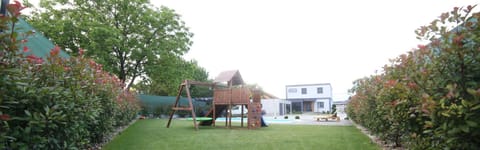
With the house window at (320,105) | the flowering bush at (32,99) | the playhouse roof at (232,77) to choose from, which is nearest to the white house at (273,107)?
the house window at (320,105)

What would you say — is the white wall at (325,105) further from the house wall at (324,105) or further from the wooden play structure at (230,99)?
the wooden play structure at (230,99)

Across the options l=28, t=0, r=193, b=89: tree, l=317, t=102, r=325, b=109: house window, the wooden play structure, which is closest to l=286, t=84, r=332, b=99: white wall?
l=317, t=102, r=325, b=109: house window

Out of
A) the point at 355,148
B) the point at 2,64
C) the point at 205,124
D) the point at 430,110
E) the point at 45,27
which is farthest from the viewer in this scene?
the point at 45,27

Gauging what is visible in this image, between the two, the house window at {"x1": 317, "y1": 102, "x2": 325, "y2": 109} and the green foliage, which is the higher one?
the green foliage

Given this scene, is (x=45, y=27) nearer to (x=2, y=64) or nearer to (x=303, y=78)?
(x=2, y=64)

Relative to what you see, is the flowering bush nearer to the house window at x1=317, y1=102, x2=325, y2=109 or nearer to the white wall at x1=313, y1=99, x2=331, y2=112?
the white wall at x1=313, y1=99, x2=331, y2=112

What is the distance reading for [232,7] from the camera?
12.3 meters

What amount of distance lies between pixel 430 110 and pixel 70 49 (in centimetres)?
2066

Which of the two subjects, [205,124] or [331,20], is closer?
[331,20]

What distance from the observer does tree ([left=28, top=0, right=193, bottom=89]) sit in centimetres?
1772

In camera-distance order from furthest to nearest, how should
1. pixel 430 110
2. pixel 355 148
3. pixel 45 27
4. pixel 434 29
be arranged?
pixel 45 27
pixel 355 148
pixel 434 29
pixel 430 110

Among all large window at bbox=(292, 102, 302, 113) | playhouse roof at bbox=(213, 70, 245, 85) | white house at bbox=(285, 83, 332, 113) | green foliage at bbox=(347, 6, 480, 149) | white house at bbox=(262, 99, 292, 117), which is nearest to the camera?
green foliage at bbox=(347, 6, 480, 149)

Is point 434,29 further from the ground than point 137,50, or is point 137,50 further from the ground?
point 137,50

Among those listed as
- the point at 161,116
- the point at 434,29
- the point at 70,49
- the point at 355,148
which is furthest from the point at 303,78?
the point at 434,29
